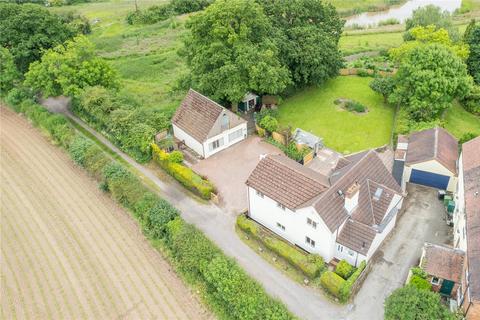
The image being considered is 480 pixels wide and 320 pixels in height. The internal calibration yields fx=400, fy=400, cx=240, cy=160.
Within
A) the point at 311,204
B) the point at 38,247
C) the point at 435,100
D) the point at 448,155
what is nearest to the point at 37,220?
the point at 38,247

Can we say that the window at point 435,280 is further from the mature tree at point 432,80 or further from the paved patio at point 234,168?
the mature tree at point 432,80

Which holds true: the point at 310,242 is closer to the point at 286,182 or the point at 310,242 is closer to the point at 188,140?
the point at 286,182

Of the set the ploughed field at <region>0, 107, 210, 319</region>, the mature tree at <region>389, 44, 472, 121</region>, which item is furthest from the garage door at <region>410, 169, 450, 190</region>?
the ploughed field at <region>0, 107, 210, 319</region>

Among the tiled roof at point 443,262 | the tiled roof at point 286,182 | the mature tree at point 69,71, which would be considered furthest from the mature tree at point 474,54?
the mature tree at point 69,71

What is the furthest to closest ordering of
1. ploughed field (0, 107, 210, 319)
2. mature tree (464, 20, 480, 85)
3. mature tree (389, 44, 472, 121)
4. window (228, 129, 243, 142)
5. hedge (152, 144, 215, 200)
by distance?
mature tree (464, 20, 480, 85) → window (228, 129, 243, 142) → mature tree (389, 44, 472, 121) → hedge (152, 144, 215, 200) → ploughed field (0, 107, 210, 319)

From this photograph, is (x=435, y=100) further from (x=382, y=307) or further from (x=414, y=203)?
(x=382, y=307)

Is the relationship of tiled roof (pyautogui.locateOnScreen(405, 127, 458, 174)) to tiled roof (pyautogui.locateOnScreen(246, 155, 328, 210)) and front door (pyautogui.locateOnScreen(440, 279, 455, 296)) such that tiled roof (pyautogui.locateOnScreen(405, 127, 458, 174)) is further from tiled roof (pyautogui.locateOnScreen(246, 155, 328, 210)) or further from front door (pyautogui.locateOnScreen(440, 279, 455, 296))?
front door (pyautogui.locateOnScreen(440, 279, 455, 296))
